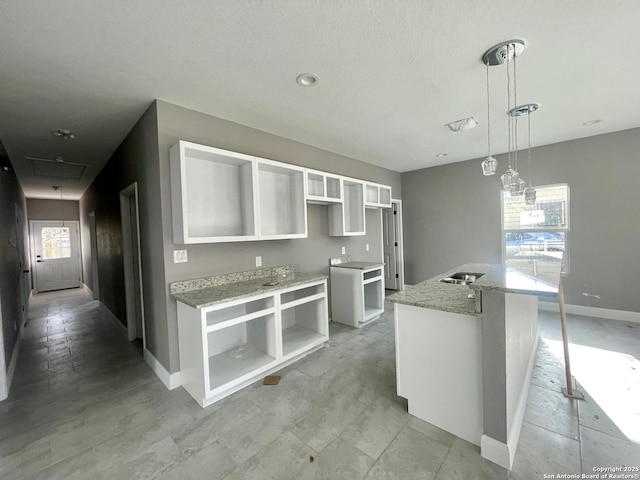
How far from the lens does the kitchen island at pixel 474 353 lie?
1454 millimetres

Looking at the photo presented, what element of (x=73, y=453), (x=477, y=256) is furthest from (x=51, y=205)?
(x=477, y=256)

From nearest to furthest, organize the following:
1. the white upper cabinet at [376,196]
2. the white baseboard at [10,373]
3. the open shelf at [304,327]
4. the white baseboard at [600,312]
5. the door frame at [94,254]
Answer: the white baseboard at [10,373]
the open shelf at [304,327]
the white baseboard at [600,312]
the white upper cabinet at [376,196]
the door frame at [94,254]

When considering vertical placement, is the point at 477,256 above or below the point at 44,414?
above

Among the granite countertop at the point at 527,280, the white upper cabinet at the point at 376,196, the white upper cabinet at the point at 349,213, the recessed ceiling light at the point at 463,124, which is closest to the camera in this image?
the granite countertop at the point at 527,280

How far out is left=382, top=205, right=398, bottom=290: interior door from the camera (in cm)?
575

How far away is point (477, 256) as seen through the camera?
16.1 ft

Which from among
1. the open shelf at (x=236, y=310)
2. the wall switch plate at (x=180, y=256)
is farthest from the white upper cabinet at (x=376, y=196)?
the wall switch plate at (x=180, y=256)

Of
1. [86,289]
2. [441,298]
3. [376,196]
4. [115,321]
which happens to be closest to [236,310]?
[441,298]

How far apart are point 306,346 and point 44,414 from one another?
2223mm

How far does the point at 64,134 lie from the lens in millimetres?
2975

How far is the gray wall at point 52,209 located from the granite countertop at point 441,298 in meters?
9.61

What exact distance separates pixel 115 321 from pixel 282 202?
357 cm

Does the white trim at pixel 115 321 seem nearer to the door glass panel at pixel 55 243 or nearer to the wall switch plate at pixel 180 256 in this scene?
the wall switch plate at pixel 180 256

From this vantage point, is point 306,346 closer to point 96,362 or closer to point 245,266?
point 245,266
